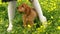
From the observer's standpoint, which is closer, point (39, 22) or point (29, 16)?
point (29, 16)

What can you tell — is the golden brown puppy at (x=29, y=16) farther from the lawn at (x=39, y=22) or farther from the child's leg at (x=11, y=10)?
the child's leg at (x=11, y=10)

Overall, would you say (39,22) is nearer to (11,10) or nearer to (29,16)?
(29,16)

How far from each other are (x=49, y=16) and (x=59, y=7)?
1.82 feet

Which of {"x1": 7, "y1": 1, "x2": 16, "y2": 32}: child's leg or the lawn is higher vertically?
{"x1": 7, "y1": 1, "x2": 16, "y2": 32}: child's leg

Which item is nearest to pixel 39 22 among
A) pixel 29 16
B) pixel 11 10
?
pixel 29 16

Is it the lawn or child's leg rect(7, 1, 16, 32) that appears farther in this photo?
child's leg rect(7, 1, 16, 32)

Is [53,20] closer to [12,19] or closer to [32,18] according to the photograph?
[32,18]

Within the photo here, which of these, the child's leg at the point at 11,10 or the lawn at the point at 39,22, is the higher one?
the child's leg at the point at 11,10

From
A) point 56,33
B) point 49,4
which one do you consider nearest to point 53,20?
point 56,33

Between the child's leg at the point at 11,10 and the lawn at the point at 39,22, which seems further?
the child's leg at the point at 11,10

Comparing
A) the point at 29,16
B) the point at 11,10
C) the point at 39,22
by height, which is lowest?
the point at 39,22

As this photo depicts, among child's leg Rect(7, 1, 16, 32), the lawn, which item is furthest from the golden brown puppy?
child's leg Rect(7, 1, 16, 32)

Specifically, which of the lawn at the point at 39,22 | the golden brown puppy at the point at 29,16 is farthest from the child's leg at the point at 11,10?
the golden brown puppy at the point at 29,16

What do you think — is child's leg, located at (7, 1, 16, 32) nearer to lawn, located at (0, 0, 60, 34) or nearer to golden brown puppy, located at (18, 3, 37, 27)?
lawn, located at (0, 0, 60, 34)
